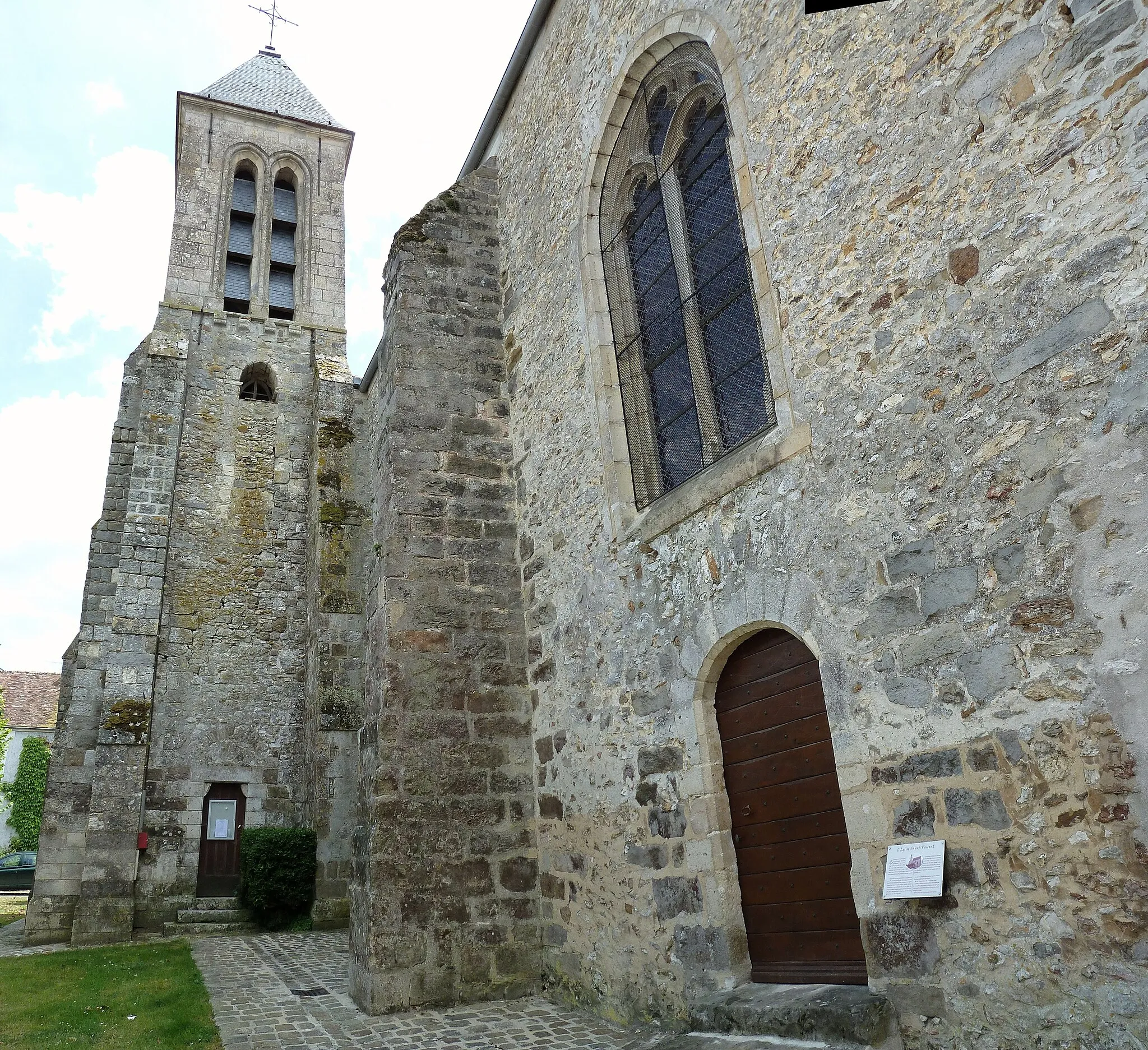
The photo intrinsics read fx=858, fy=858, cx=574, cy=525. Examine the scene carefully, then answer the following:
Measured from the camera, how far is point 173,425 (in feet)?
41.4

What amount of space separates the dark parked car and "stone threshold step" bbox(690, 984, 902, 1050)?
63.4ft

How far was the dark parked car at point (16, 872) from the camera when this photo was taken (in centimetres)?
1831

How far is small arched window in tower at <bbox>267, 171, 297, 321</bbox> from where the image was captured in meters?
15.2

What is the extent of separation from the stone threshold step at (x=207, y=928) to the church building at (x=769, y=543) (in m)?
0.51

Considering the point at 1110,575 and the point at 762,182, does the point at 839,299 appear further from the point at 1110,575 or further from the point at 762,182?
the point at 1110,575

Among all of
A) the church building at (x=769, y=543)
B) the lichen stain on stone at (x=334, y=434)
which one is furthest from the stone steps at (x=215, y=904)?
the lichen stain on stone at (x=334, y=434)

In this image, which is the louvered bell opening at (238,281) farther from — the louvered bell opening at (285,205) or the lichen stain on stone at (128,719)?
the lichen stain on stone at (128,719)

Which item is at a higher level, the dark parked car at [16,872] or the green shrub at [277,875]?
the dark parked car at [16,872]

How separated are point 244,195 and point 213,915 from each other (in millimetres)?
12579

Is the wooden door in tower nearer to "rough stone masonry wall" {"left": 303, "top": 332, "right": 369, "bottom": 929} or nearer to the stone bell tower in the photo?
the stone bell tower

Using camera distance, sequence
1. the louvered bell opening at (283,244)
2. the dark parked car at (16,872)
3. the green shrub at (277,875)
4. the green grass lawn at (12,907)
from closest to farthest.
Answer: the green shrub at (277,875), the green grass lawn at (12,907), the louvered bell opening at (283,244), the dark parked car at (16,872)

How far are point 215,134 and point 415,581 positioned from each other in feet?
44.7

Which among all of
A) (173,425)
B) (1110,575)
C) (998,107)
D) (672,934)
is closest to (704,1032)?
(672,934)

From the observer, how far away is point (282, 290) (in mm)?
15453
